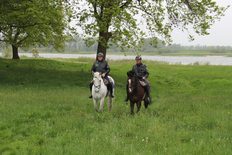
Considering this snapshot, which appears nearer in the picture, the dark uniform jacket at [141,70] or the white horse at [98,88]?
the white horse at [98,88]

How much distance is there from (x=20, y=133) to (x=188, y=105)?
9.07 metres

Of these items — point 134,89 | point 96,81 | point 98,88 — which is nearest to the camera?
point 96,81

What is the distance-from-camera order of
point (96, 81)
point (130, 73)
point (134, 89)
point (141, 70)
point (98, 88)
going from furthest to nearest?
1. point (141, 70)
2. point (134, 89)
3. point (98, 88)
4. point (96, 81)
5. point (130, 73)

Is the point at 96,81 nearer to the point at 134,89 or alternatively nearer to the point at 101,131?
the point at 134,89

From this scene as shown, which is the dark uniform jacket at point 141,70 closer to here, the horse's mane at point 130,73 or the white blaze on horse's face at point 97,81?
the horse's mane at point 130,73

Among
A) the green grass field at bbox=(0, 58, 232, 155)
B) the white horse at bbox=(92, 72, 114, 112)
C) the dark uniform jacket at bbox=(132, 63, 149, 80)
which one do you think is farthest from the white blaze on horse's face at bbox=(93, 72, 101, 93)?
the dark uniform jacket at bbox=(132, 63, 149, 80)

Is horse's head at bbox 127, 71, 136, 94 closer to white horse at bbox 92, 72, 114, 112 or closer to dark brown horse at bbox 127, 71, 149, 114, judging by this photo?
dark brown horse at bbox 127, 71, 149, 114

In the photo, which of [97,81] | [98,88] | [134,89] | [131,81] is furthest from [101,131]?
[134,89]

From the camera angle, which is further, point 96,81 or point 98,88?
point 98,88

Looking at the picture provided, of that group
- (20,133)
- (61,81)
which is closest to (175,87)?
(61,81)

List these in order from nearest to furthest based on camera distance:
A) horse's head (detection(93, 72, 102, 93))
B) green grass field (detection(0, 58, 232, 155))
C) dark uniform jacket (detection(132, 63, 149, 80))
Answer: green grass field (detection(0, 58, 232, 155)) < horse's head (detection(93, 72, 102, 93)) < dark uniform jacket (detection(132, 63, 149, 80))

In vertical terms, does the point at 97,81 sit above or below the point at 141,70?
below

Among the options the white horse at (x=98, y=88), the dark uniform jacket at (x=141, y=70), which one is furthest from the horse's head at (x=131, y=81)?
the white horse at (x=98, y=88)

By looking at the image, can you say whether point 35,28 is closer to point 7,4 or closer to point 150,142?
point 7,4
